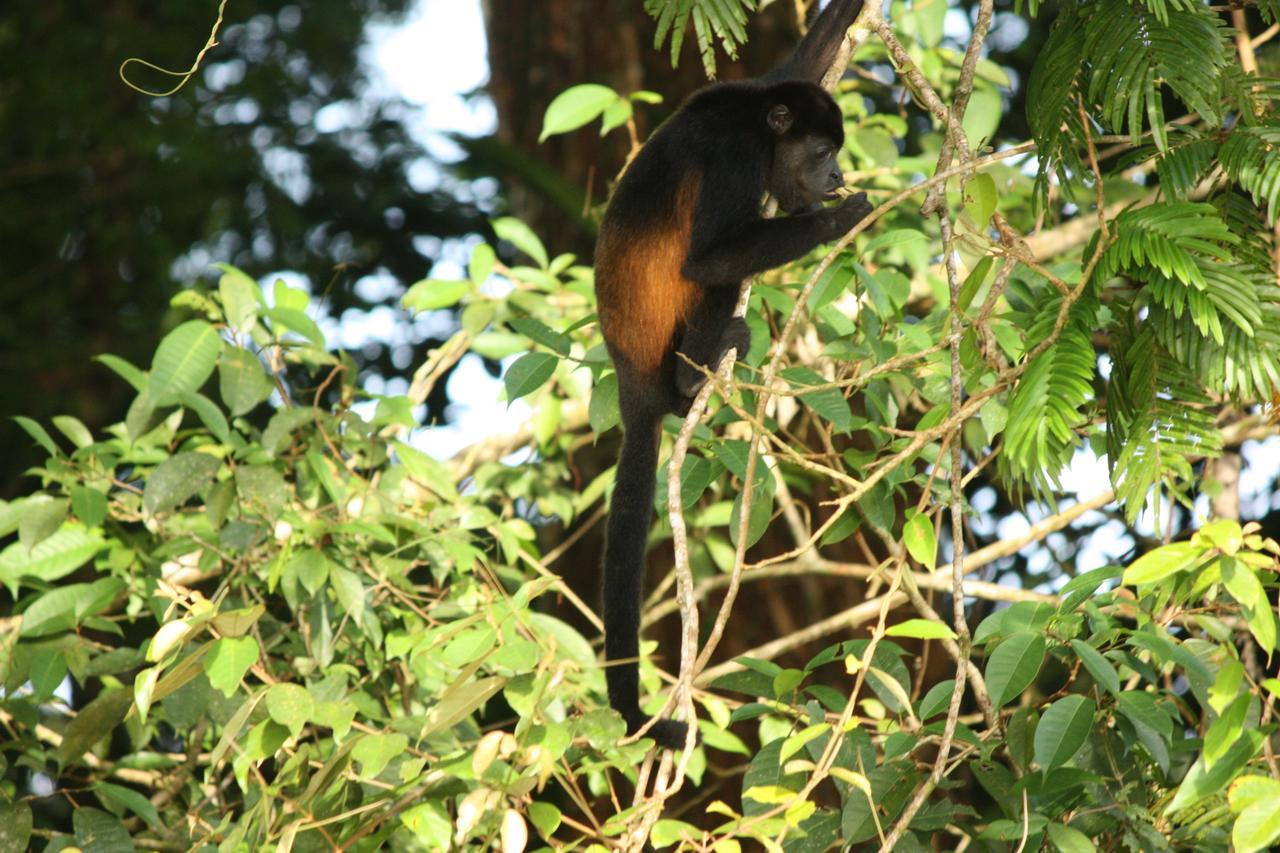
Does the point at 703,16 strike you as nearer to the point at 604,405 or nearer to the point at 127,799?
the point at 604,405

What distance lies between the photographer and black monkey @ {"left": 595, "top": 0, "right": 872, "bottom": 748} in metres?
3.10

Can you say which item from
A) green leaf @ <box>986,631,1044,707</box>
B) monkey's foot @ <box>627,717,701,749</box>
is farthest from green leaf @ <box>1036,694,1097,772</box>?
monkey's foot @ <box>627,717,701,749</box>

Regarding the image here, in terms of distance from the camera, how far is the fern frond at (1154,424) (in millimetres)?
1879

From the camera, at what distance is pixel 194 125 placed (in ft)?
22.0

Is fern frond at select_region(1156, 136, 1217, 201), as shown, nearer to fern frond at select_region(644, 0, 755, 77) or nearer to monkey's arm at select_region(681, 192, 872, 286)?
fern frond at select_region(644, 0, 755, 77)

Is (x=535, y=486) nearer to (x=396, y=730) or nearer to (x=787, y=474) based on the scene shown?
(x=787, y=474)

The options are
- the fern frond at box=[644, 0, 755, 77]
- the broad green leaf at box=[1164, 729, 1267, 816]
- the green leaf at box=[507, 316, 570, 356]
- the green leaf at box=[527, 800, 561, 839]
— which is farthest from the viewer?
the green leaf at box=[507, 316, 570, 356]

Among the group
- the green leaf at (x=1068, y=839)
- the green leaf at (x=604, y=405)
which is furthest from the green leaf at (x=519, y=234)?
the green leaf at (x=1068, y=839)

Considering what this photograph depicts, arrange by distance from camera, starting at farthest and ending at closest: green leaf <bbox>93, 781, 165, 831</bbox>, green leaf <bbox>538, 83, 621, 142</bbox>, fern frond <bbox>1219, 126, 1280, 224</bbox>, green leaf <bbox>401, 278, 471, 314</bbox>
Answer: green leaf <bbox>401, 278, 471, 314</bbox>
green leaf <bbox>538, 83, 621, 142</bbox>
green leaf <bbox>93, 781, 165, 831</bbox>
fern frond <bbox>1219, 126, 1280, 224</bbox>

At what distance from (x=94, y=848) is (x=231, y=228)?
5.27 m

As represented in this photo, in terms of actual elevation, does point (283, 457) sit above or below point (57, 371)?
above

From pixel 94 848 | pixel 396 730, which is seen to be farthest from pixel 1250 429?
pixel 94 848

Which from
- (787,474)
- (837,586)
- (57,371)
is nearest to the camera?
(787,474)

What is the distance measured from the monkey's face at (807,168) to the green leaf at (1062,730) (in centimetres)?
162
